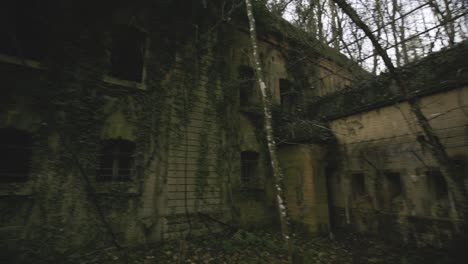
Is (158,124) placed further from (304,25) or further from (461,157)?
(461,157)

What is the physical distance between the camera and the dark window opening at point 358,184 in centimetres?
867

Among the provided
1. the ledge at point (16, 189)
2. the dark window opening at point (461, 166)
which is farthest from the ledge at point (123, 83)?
the dark window opening at point (461, 166)

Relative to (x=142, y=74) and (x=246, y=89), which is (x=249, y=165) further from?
(x=142, y=74)

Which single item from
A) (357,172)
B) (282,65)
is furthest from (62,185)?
(282,65)

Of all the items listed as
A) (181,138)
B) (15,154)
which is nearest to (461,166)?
(181,138)

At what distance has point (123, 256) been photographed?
19.9 ft

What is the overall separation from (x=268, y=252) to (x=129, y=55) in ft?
24.0

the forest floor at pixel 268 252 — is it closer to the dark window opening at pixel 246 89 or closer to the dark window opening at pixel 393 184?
the dark window opening at pixel 393 184

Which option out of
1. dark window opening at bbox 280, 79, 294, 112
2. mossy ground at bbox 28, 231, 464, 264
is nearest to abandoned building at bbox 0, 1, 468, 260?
mossy ground at bbox 28, 231, 464, 264

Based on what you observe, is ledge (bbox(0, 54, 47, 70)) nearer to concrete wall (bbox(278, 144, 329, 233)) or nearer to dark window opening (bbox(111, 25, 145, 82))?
dark window opening (bbox(111, 25, 145, 82))

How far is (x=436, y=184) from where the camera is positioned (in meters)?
6.89

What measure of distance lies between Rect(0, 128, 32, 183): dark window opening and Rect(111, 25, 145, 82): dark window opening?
9.63ft

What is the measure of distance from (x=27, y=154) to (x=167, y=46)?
5.05 meters

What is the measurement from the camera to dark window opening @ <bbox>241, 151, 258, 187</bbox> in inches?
385
